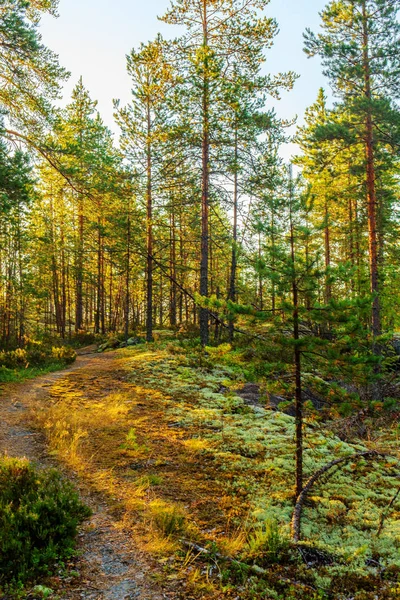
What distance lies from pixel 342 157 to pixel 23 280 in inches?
846

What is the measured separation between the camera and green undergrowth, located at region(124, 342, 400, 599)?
3.96 metres

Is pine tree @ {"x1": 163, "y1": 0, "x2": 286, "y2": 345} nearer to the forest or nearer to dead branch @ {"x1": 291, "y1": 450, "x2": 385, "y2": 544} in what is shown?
the forest

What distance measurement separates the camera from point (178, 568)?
12.3 feet

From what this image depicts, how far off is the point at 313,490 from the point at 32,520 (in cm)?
429

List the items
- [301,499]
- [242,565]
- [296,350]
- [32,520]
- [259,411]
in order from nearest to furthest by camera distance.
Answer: [242,565], [32,520], [301,499], [296,350], [259,411]

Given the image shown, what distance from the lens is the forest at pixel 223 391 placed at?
3.90m

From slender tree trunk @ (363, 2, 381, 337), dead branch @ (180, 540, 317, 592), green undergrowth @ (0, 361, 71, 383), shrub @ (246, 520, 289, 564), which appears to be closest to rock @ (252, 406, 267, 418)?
shrub @ (246, 520, 289, 564)

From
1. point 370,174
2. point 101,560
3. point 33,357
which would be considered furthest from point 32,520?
point 370,174

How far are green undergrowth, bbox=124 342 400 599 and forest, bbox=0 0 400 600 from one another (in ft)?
0.12

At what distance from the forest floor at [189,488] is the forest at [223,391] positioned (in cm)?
3

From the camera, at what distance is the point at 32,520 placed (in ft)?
13.0

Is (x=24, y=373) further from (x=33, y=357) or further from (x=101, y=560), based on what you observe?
(x=101, y=560)

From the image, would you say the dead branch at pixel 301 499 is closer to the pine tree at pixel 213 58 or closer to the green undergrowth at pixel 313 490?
the green undergrowth at pixel 313 490

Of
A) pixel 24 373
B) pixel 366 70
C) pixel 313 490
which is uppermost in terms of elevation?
pixel 366 70
